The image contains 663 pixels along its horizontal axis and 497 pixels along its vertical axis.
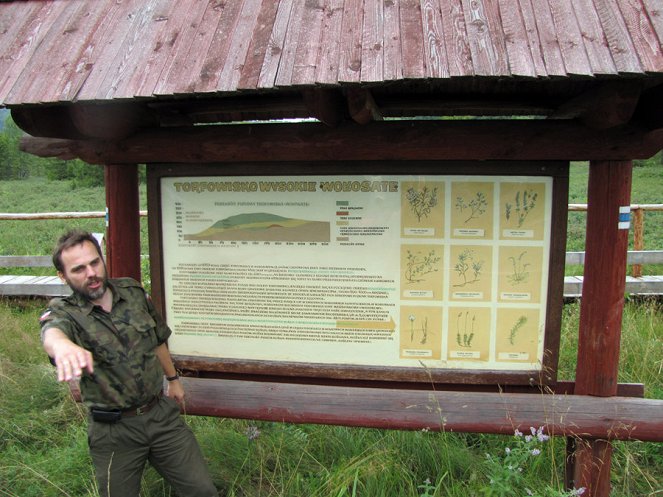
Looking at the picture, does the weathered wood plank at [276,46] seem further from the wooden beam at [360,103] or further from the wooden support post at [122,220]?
the wooden support post at [122,220]

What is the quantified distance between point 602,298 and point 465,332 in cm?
72

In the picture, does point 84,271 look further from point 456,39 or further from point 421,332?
point 456,39

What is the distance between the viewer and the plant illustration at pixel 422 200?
273cm

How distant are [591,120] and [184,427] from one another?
102 inches

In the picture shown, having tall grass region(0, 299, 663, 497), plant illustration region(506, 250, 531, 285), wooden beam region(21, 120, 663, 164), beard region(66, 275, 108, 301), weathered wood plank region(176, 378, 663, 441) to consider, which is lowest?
tall grass region(0, 299, 663, 497)

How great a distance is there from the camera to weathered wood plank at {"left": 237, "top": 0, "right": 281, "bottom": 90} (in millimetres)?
2000

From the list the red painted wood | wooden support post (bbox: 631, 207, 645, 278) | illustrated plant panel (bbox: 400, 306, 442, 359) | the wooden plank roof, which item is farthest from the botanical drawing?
wooden support post (bbox: 631, 207, 645, 278)

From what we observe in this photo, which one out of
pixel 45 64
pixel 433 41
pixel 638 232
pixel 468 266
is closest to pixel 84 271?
pixel 45 64

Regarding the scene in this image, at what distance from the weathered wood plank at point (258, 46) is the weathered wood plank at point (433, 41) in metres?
0.65

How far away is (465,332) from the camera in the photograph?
2.79 meters

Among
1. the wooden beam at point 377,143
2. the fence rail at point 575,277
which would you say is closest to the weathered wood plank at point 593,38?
the wooden beam at point 377,143

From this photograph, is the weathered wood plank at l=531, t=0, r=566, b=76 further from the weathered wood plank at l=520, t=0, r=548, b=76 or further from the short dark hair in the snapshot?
the short dark hair

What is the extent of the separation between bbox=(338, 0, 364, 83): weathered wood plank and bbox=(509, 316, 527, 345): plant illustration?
5.38 ft

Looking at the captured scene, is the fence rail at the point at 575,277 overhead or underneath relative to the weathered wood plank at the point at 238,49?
underneath
